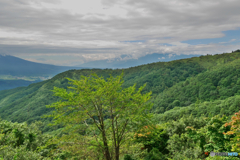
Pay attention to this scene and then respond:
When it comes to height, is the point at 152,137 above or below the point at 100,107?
below

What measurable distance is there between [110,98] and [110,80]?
6.29ft

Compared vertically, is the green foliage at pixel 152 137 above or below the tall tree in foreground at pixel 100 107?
below

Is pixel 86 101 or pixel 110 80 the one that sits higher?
pixel 110 80

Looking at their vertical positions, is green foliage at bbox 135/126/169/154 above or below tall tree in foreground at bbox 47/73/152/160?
below

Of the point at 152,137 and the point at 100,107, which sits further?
the point at 152,137

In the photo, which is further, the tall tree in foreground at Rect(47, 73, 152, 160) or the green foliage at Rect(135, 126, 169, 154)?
the green foliage at Rect(135, 126, 169, 154)

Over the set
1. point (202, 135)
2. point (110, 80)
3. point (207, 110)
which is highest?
point (110, 80)

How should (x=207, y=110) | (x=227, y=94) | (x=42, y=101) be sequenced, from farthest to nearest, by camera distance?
(x=42, y=101)
(x=227, y=94)
(x=207, y=110)

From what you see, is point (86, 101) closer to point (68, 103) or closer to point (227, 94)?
point (68, 103)

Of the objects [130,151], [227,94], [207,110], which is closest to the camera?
[130,151]

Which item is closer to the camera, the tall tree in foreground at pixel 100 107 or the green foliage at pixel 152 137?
the tall tree in foreground at pixel 100 107

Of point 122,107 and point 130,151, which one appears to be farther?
point 130,151

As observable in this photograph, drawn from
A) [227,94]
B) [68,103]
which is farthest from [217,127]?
[227,94]

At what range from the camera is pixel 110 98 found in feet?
45.0
